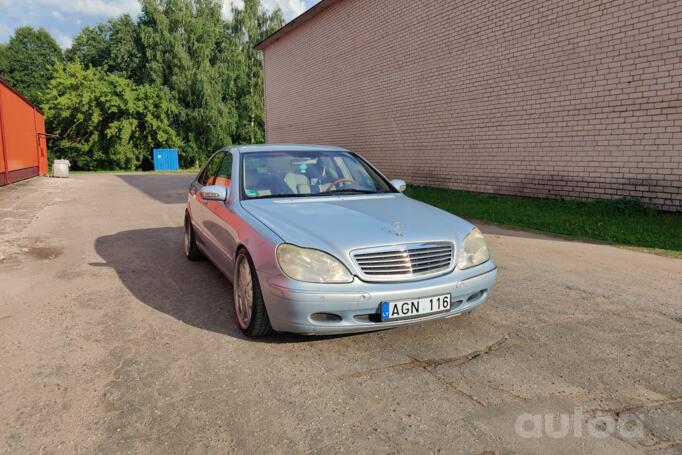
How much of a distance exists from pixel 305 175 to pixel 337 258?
1599 mm

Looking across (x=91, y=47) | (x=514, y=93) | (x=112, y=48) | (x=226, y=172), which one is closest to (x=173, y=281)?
(x=226, y=172)

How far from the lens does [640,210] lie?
844 centimetres

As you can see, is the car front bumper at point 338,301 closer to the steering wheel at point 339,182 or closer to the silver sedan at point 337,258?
the silver sedan at point 337,258

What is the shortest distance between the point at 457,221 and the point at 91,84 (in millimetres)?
36819

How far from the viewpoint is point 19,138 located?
1853 centimetres

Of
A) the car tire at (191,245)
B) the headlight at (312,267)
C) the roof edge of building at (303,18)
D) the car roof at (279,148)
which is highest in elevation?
the roof edge of building at (303,18)

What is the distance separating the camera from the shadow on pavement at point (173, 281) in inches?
152

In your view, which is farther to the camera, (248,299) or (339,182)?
(339,182)

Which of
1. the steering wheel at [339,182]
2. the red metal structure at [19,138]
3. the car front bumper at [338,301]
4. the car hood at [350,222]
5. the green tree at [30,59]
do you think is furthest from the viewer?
the green tree at [30,59]

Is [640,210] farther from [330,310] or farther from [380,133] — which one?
[380,133]

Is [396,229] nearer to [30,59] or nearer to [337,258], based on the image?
[337,258]

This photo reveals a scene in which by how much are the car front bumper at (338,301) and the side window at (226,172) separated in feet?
5.64
